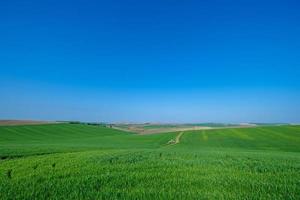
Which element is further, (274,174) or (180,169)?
(180,169)

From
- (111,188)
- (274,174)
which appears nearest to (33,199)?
(111,188)

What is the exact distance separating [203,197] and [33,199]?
14.1 ft

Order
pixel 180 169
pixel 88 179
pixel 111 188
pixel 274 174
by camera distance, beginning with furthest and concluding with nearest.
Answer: pixel 180 169 < pixel 274 174 < pixel 88 179 < pixel 111 188

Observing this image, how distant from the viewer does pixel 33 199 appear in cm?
633

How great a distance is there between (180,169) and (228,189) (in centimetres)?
303

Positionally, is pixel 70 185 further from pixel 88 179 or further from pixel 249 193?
pixel 249 193

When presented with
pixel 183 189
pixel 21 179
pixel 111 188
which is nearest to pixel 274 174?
pixel 183 189

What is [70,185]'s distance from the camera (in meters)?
7.43

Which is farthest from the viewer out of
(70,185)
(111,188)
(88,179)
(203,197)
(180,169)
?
(180,169)

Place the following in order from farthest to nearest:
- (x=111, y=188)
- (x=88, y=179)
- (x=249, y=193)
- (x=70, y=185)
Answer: (x=88, y=179)
(x=70, y=185)
(x=111, y=188)
(x=249, y=193)

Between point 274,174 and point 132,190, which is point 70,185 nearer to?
point 132,190

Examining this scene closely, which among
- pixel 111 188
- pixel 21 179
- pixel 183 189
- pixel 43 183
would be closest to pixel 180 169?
pixel 183 189

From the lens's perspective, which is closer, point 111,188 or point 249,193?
point 249,193

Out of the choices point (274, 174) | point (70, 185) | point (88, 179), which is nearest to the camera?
point (70, 185)
